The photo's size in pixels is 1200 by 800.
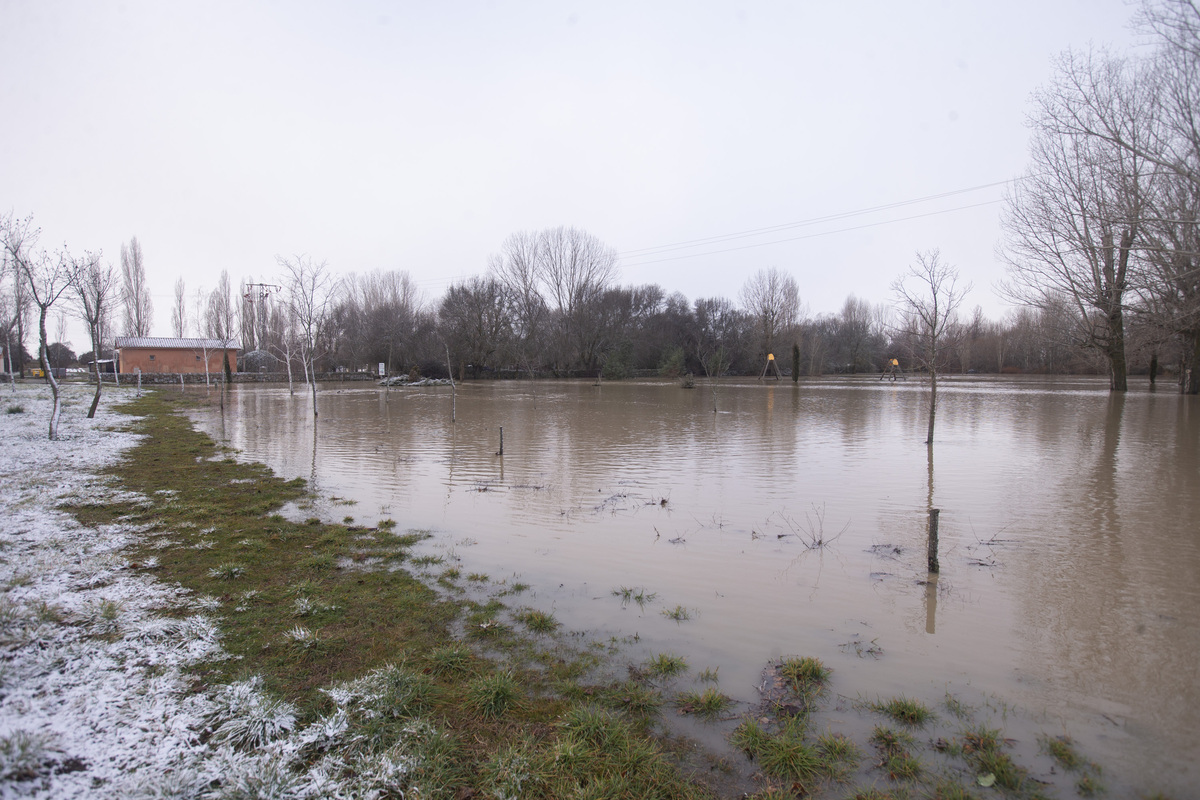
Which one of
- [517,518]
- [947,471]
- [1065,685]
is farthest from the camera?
[947,471]

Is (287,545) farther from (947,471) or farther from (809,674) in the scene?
(947,471)

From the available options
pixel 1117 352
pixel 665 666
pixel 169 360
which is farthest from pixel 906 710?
pixel 169 360

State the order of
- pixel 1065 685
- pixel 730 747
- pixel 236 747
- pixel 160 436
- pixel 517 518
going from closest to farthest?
pixel 236 747, pixel 730 747, pixel 1065 685, pixel 517 518, pixel 160 436

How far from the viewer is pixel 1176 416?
18719 mm

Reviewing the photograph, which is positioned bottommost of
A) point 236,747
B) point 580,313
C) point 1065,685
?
point 1065,685

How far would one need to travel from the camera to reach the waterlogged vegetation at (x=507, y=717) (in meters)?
2.79

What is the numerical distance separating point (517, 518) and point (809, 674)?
4695 mm

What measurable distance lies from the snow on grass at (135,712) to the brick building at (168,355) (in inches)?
1951

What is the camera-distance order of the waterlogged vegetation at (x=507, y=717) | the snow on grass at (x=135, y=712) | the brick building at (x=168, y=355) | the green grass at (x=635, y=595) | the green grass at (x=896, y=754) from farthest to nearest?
1. the brick building at (x=168, y=355)
2. the green grass at (x=635, y=595)
3. the green grass at (x=896, y=754)
4. the waterlogged vegetation at (x=507, y=717)
5. the snow on grass at (x=135, y=712)

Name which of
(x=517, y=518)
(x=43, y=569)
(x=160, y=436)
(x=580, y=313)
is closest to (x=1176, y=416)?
(x=517, y=518)

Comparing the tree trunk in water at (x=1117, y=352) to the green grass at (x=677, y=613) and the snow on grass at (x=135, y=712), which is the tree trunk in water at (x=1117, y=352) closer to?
the green grass at (x=677, y=613)

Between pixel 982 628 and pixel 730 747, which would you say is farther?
pixel 982 628

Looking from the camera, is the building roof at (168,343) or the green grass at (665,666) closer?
the green grass at (665,666)

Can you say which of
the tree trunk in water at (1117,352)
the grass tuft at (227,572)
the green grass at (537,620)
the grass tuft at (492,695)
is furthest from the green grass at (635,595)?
→ the tree trunk in water at (1117,352)
